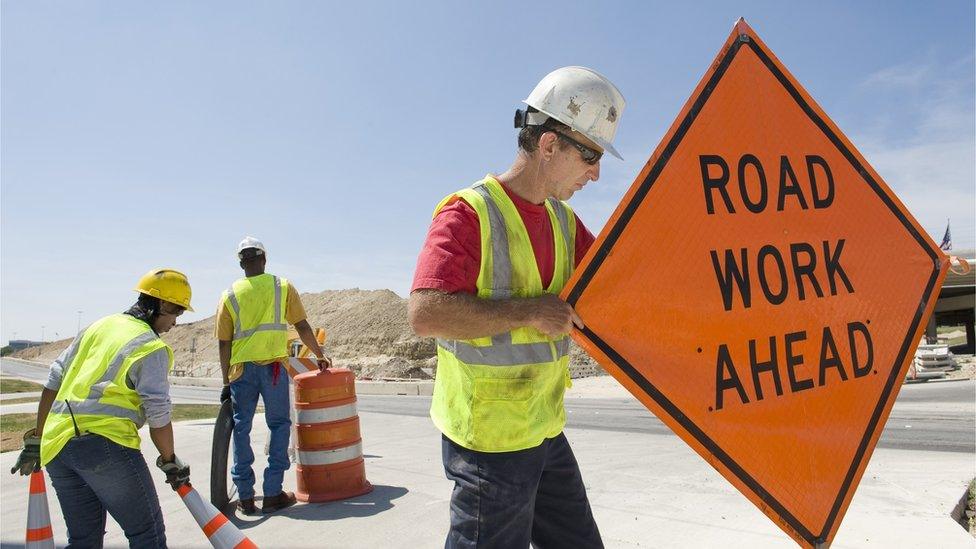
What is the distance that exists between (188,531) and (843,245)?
4.68m

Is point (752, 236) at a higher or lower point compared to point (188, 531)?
higher

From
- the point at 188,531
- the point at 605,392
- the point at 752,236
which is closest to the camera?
the point at 752,236

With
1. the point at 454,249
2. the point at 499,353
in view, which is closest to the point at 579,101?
the point at 454,249

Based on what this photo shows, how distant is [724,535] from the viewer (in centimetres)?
421

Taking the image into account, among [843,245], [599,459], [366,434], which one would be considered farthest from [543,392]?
[366,434]

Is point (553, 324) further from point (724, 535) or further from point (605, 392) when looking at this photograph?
point (605, 392)

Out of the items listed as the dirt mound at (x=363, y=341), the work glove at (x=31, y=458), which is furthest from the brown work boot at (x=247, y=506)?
the dirt mound at (x=363, y=341)

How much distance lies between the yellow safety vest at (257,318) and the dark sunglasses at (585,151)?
12.9ft

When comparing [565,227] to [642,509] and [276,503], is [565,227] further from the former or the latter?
[276,503]

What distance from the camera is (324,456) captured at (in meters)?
5.70

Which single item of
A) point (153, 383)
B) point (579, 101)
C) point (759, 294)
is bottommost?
point (153, 383)

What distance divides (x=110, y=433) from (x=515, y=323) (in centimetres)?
255

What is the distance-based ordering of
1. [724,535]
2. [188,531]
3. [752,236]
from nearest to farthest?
1. [752,236]
2. [724,535]
3. [188,531]

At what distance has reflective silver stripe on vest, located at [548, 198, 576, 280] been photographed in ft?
8.78
